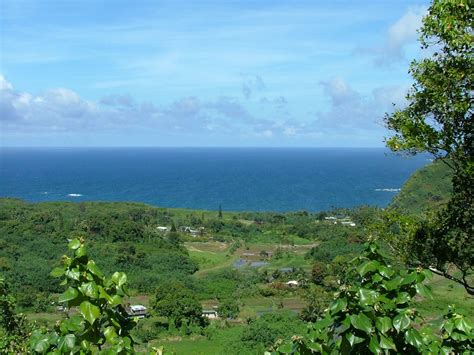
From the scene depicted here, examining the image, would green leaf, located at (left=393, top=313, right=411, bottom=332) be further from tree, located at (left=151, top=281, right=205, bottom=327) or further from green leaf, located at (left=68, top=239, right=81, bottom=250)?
tree, located at (left=151, top=281, right=205, bottom=327)

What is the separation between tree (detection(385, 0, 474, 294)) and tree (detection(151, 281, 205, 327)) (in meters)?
26.0

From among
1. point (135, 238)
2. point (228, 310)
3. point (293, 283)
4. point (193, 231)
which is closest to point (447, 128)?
point (228, 310)

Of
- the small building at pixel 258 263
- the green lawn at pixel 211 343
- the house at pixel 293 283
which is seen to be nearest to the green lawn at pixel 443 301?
the house at pixel 293 283

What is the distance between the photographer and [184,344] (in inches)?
1126

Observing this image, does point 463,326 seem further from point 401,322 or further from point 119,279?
point 119,279

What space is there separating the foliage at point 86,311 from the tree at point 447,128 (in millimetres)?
4721

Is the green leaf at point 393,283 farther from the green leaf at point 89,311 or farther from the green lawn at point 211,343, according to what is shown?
the green lawn at point 211,343

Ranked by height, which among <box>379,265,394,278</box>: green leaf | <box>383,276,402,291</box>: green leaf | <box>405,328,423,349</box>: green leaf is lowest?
<box>405,328,423,349</box>: green leaf

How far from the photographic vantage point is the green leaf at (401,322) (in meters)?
2.76

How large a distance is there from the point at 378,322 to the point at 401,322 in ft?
0.46

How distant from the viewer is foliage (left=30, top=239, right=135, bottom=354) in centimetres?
277

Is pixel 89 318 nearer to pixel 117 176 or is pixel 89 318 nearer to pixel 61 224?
pixel 61 224

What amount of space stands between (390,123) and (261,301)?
32638 mm

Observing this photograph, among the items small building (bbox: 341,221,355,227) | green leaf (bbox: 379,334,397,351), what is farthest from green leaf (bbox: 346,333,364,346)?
small building (bbox: 341,221,355,227)
